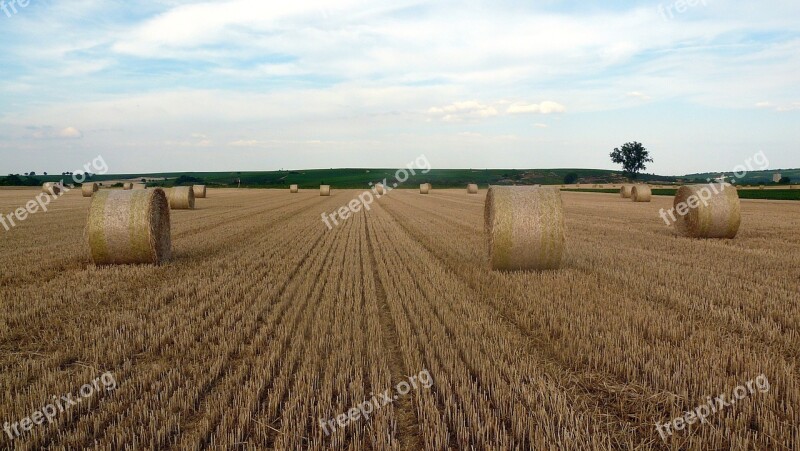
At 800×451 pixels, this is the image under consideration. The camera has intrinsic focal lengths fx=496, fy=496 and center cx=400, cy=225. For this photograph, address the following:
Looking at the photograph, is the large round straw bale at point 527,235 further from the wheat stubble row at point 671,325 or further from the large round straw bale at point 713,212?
the large round straw bale at point 713,212

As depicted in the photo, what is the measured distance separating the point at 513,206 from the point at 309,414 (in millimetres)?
6651

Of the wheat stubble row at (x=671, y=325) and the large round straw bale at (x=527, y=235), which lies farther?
the large round straw bale at (x=527, y=235)

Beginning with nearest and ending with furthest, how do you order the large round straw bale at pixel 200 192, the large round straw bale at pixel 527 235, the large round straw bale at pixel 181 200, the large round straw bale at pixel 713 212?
the large round straw bale at pixel 527 235
the large round straw bale at pixel 713 212
the large round straw bale at pixel 181 200
the large round straw bale at pixel 200 192

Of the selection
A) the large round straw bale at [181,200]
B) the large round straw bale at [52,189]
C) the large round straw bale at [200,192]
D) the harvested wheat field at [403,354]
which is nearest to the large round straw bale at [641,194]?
the harvested wheat field at [403,354]

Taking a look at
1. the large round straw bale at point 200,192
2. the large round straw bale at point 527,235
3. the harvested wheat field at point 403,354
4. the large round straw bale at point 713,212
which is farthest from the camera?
the large round straw bale at point 200,192

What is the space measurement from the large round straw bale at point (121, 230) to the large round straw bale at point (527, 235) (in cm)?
716

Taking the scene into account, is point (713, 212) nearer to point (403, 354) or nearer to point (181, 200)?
point (403, 354)

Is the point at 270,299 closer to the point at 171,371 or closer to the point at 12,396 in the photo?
the point at 171,371

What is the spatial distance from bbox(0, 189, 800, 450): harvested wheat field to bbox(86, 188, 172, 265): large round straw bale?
13.8 inches

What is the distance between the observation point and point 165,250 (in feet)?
37.7

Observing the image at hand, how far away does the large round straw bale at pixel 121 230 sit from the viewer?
1025 cm

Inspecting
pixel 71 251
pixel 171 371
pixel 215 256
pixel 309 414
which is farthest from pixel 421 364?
pixel 71 251

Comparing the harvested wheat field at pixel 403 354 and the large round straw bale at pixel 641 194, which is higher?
the large round straw bale at pixel 641 194

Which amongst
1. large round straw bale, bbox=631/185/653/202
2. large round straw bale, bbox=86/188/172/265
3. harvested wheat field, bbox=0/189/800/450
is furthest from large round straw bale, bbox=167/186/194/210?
large round straw bale, bbox=631/185/653/202
